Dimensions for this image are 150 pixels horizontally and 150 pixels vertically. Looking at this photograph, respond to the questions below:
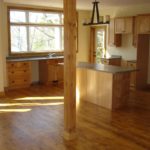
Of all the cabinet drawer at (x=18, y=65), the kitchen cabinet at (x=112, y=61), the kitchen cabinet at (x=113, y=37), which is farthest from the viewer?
the kitchen cabinet at (x=113, y=37)

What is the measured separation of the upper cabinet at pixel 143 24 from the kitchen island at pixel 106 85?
1880 mm

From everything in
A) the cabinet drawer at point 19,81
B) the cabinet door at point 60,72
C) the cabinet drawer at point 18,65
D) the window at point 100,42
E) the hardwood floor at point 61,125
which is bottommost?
the hardwood floor at point 61,125

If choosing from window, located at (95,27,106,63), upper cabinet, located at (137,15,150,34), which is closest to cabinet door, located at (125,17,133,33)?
upper cabinet, located at (137,15,150,34)

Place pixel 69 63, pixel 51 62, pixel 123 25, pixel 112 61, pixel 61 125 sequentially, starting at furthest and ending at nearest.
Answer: pixel 112 61
pixel 51 62
pixel 123 25
pixel 61 125
pixel 69 63

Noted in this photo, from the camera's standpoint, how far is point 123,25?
7.96m

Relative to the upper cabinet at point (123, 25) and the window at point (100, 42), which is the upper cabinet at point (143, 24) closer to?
the upper cabinet at point (123, 25)

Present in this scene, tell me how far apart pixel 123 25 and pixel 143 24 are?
0.87 m

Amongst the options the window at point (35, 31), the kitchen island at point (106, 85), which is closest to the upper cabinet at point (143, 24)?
the kitchen island at point (106, 85)

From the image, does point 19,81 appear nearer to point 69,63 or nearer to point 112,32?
point 112,32

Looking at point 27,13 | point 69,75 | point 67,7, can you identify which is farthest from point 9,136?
point 27,13

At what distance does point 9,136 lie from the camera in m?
4.18

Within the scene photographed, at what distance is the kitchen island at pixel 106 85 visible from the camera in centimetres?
562

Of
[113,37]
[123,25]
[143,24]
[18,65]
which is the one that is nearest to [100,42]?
[113,37]

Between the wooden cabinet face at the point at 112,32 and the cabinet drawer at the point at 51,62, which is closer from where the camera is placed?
the cabinet drawer at the point at 51,62
